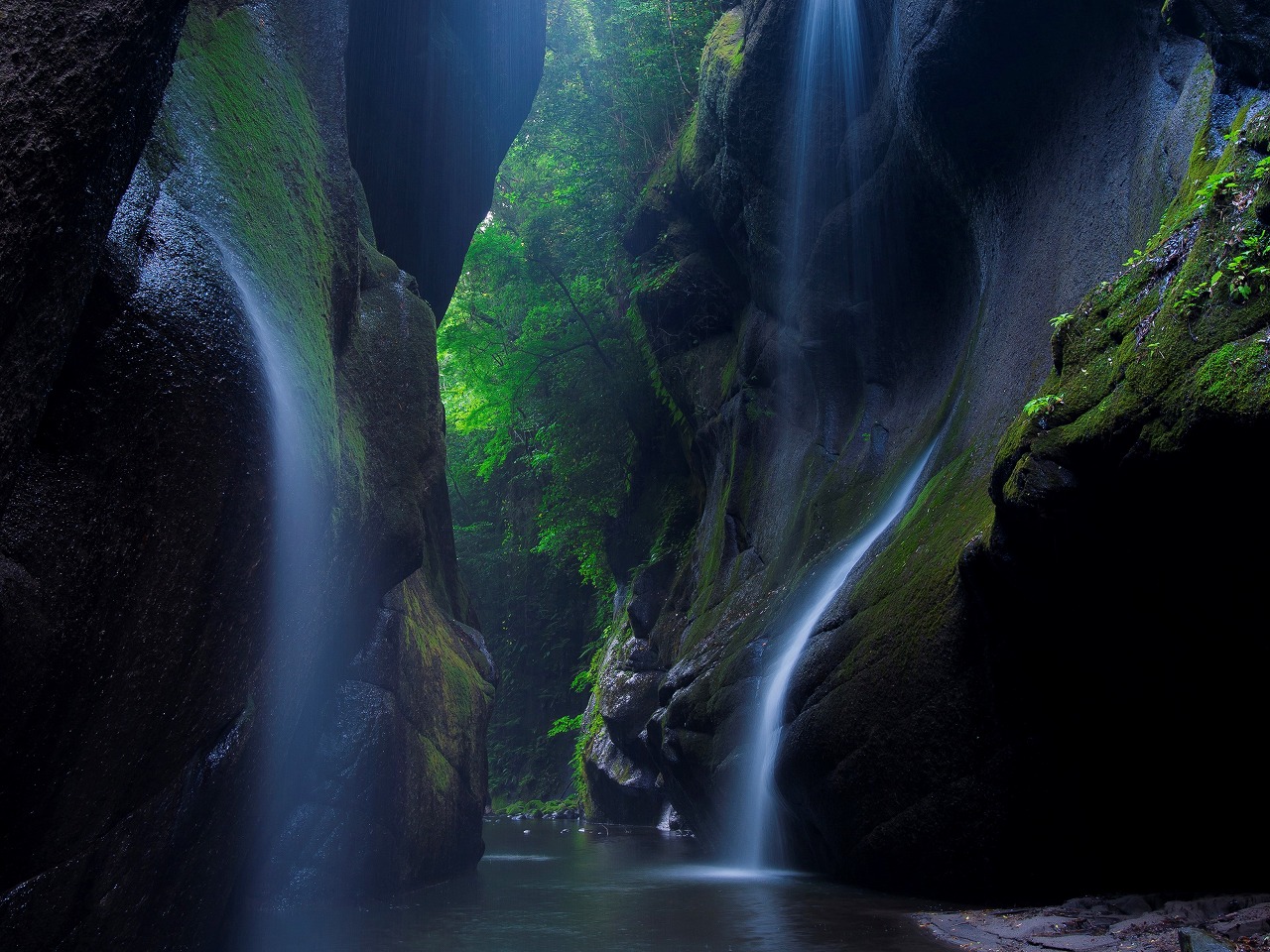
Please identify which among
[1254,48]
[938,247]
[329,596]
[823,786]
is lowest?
[823,786]

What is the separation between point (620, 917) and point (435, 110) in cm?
1125

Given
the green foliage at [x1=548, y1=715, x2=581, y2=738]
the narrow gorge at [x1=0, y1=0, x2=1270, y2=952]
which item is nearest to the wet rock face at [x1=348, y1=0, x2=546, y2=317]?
the narrow gorge at [x1=0, y1=0, x2=1270, y2=952]

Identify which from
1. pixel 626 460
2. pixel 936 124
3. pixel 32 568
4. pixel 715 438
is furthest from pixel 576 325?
pixel 32 568

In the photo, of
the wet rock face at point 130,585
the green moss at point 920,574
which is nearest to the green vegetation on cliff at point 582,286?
the green moss at point 920,574

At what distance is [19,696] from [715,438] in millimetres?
13359

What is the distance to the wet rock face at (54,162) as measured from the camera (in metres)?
2.38

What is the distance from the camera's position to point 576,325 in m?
18.7

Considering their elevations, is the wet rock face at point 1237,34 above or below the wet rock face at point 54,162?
above

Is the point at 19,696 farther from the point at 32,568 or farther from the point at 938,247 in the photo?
the point at 938,247

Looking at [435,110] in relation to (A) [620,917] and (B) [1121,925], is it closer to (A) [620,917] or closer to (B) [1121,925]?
(A) [620,917]

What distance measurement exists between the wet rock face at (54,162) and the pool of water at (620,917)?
171 inches

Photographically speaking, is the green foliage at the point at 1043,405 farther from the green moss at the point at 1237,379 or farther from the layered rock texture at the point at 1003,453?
the green moss at the point at 1237,379

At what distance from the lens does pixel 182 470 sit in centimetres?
361

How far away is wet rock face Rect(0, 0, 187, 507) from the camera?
2.38 metres
